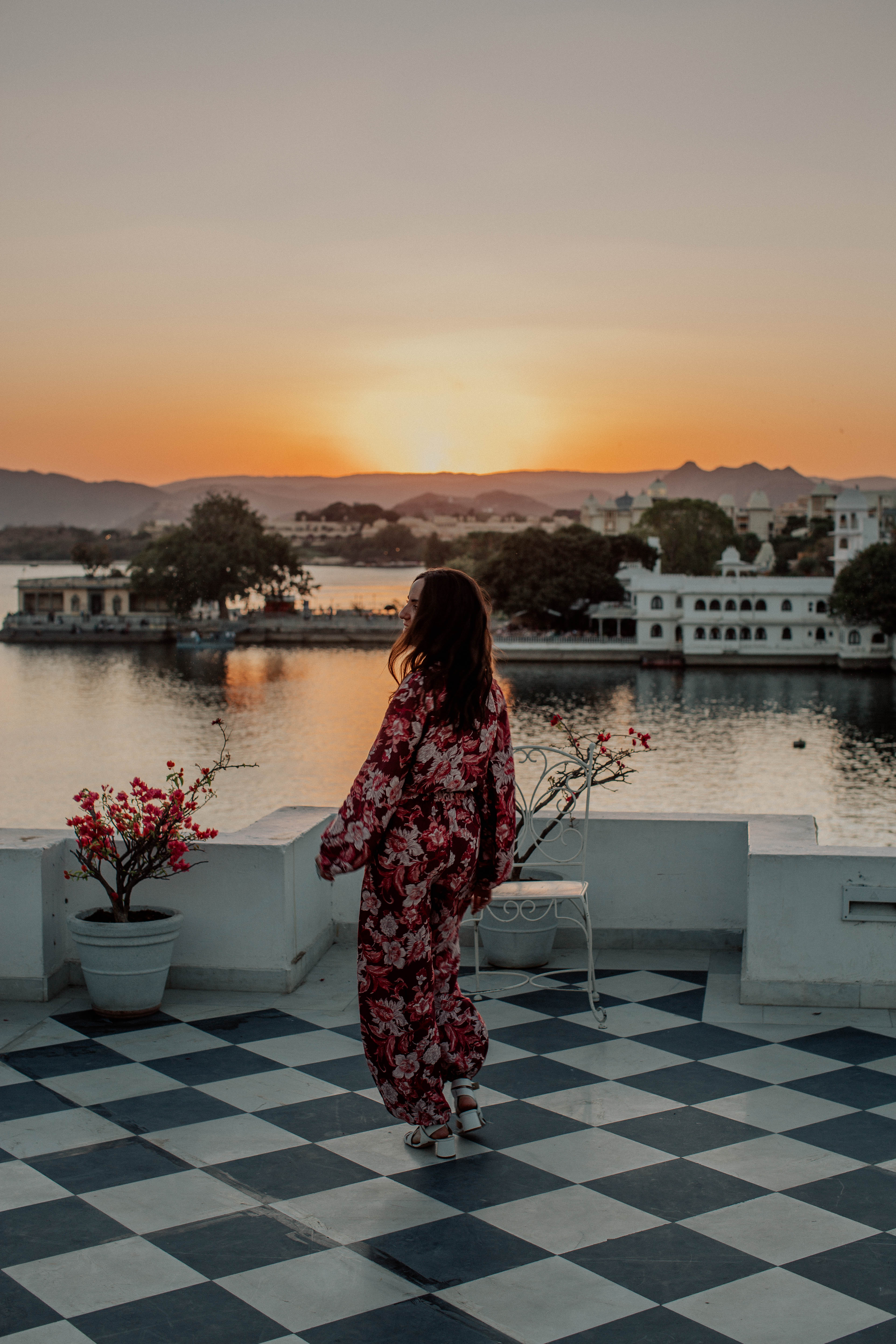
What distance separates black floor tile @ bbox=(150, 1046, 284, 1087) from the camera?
380cm

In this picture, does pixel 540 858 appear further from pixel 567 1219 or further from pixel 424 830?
pixel 567 1219

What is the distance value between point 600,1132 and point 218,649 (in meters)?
83.3

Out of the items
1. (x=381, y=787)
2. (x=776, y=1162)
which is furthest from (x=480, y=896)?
(x=776, y=1162)

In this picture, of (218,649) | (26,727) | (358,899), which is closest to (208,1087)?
(358,899)

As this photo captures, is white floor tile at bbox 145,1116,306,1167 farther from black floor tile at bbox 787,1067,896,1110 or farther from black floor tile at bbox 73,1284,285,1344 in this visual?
black floor tile at bbox 787,1067,896,1110

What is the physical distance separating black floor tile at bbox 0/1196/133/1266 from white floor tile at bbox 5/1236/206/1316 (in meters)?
0.03

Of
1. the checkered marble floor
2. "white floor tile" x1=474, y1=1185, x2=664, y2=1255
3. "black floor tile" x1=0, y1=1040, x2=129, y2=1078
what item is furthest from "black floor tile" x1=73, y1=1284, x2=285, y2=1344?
"black floor tile" x1=0, y1=1040, x2=129, y2=1078

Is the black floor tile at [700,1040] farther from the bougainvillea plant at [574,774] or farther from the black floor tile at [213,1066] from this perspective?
the black floor tile at [213,1066]

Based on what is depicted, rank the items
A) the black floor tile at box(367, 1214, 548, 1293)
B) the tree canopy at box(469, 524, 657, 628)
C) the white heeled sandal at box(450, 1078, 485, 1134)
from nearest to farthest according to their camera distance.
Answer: the black floor tile at box(367, 1214, 548, 1293)
the white heeled sandal at box(450, 1078, 485, 1134)
the tree canopy at box(469, 524, 657, 628)

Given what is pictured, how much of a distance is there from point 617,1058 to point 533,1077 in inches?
11.4

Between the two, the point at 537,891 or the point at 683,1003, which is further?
the point at 683,1003

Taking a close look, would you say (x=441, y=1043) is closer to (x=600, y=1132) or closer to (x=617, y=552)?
(x=600, y=1132)

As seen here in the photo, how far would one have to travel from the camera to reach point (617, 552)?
262 ft

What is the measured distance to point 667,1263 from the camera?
8.89 ft
